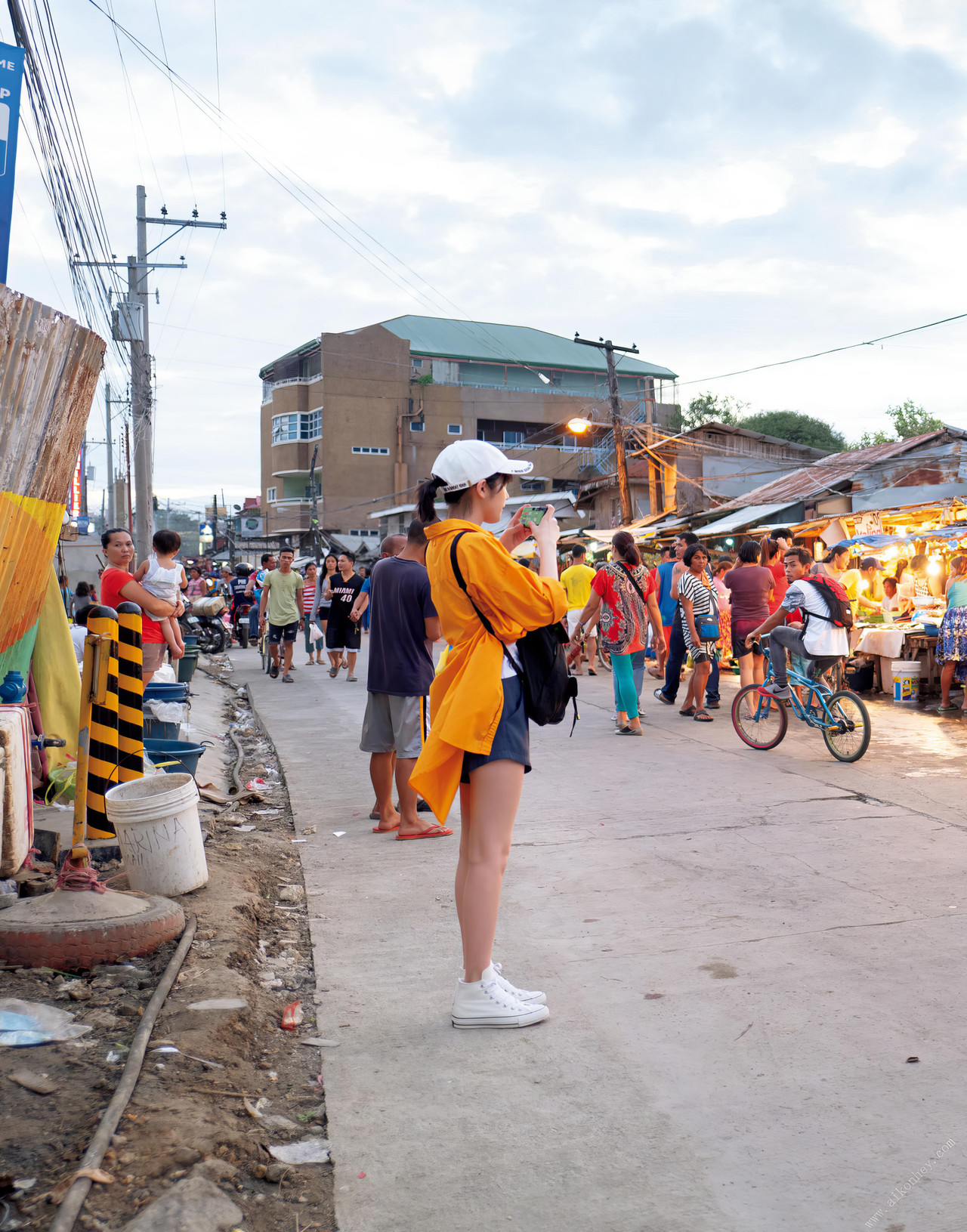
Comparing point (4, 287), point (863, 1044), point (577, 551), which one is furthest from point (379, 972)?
point (577, 551)

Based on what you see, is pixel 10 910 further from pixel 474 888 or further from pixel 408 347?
pixel 408 347

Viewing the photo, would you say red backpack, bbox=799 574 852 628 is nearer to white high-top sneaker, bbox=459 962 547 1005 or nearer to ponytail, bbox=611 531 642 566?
ponytail, bbox=611 531 642 566

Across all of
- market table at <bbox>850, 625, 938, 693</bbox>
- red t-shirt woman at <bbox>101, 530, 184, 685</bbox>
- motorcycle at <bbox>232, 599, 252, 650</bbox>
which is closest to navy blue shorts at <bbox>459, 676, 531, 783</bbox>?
red t-shirt woman at <bbox>101, 530, 184, 685</bbox>

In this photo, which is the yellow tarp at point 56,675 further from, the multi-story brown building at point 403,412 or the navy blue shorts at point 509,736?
the multi-story brown building at point 403,412

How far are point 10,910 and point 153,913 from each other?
565 mm

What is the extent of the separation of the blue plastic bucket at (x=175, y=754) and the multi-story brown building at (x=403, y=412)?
148 ft

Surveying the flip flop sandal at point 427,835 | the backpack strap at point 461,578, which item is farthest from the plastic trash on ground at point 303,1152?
the flip flop sandal at point 427,835

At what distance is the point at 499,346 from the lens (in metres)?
60.2

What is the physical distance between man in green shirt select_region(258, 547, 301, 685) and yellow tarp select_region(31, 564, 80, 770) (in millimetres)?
8361

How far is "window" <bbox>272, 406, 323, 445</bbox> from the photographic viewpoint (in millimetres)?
56812

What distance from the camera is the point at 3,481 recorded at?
5.16 metres

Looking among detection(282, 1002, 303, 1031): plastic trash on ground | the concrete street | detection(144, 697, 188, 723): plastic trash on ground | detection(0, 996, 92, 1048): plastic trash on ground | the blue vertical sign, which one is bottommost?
detection(282, 1002, 303, 1031): plastic trash on ground

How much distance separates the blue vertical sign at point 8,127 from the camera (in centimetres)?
514

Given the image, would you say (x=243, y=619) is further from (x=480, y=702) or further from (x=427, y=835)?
(x=480, y=702)
